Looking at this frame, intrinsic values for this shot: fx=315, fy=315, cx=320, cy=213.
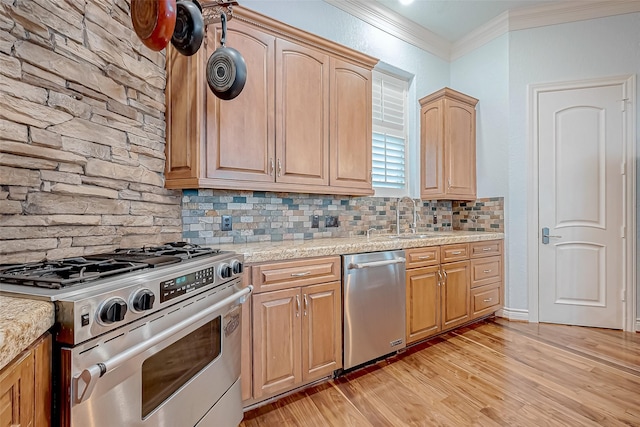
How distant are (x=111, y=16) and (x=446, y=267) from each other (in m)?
2.80

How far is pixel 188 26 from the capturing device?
1516mm

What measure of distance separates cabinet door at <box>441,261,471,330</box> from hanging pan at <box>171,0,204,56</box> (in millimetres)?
2382

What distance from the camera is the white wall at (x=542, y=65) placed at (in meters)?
2.98

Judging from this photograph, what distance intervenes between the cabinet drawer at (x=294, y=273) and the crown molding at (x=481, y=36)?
10.4 ft

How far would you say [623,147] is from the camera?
115 inches

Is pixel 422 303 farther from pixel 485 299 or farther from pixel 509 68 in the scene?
pixel 509 68

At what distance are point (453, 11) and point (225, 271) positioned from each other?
11.2 feet

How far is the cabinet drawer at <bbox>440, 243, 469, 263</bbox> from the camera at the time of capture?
2.68 m

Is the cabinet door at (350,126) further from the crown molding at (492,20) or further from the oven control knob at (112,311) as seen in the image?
the oven control knob at (112,311)

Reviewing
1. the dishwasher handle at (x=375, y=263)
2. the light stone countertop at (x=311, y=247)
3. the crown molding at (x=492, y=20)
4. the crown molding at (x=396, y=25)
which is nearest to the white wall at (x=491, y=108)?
the crown molding at (x=492, y=20)

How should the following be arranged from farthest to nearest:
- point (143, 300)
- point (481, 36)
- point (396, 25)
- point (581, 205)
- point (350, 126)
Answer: point (481, 36) → point (396, 25) → point (581, 205) → point (350, 126) → point (143, 300)

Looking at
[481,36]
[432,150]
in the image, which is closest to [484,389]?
[432,150]

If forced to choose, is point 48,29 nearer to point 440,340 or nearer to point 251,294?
point 251,294

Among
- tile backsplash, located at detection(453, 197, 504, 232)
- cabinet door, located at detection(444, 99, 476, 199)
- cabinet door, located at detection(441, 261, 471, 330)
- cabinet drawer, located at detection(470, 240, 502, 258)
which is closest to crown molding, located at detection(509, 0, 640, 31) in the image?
cabinet door, located at detection(444, 99, 476, 199)
